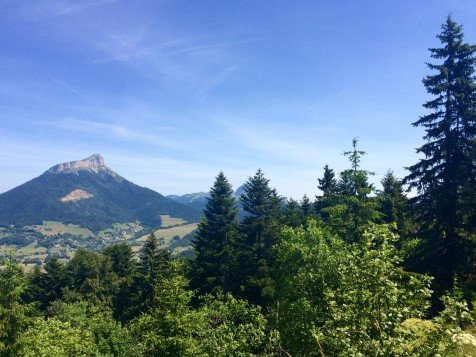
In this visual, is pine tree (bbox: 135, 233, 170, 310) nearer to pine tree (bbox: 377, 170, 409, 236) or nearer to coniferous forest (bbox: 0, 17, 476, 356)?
coniferous forest (bbox: 0, 17, 476, 356)

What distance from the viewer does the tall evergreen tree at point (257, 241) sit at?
40.8m

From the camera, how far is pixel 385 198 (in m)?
45.0

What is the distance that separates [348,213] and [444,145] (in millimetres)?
10611

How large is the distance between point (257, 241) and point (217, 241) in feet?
19.4

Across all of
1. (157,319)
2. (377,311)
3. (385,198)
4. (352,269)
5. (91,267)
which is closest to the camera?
(377,311)

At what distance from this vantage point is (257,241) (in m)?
45.7

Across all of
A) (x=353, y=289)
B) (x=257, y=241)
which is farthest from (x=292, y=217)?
(x=353, y=289)

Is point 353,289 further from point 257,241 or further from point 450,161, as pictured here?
point 257,241

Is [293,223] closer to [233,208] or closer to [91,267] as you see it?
[233,208]

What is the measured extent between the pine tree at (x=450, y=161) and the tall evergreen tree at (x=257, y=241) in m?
18.9

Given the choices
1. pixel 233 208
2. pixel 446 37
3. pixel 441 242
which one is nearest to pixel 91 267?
pixel 233 208

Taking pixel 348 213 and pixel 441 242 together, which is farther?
pixel 348 213

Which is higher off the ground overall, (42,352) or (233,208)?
(233,208)

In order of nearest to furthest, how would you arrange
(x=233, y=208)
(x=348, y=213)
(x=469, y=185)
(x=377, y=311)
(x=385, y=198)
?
(x=377, y=311) < (x=469, y=185) < (x=348, y=213) < (x=385, y=198) < (x=233, y=208)
